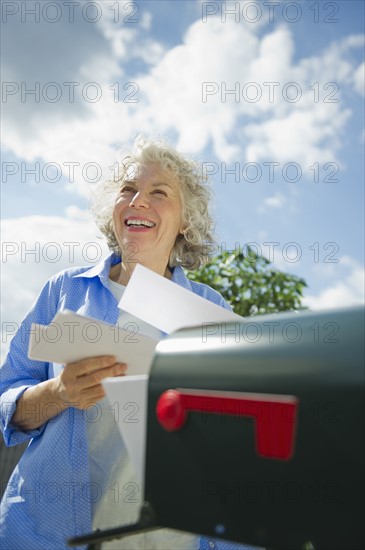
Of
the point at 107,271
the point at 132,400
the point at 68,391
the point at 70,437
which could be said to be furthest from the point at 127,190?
the point at 132,400

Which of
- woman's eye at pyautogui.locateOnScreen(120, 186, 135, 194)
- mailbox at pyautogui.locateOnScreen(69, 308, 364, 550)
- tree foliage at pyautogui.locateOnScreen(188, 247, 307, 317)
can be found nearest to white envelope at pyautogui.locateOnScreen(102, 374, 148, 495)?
mailbox at pyautogui.locateOnScreen(69, 308, 364, 550)

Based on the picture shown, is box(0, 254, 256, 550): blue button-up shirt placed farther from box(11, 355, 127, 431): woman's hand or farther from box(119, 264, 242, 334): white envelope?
box(119, 264, 242, 334): white envelope

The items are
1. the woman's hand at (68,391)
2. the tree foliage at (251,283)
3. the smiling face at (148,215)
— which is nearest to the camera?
the woman's hand at (68,391)

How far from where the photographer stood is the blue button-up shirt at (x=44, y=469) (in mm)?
1649

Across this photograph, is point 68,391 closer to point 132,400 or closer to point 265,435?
point 132,400

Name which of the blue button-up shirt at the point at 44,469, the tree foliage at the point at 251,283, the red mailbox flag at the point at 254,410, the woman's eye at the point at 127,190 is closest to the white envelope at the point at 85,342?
the red mailbox flag at the point at 254,410

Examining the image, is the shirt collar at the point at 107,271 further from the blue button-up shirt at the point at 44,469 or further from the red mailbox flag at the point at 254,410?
the red mailbox flag at the point at 254,410

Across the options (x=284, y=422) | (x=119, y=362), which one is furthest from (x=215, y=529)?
(x=119, y=362)

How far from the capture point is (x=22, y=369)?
6.24 feet

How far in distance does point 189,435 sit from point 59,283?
1.28 meters

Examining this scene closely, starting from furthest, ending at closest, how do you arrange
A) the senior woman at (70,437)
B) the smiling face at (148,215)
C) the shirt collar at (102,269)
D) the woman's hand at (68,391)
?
the smiling face at (148,215) → the shirt collar at (102,269) → the senior woman at (70,437) → the woman's hand at (68,391)

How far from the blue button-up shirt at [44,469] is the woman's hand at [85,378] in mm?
346

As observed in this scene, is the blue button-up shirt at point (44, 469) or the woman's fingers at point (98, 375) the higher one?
the woman's fingers at point (98, 375)

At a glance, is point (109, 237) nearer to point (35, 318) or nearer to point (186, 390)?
point (35, 318)
